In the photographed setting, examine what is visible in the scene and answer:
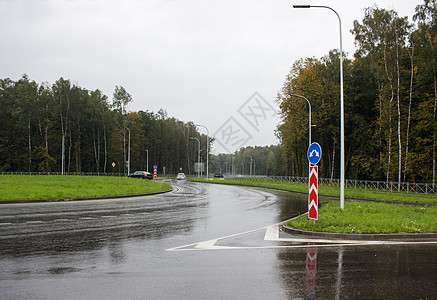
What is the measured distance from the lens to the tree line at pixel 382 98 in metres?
32.2

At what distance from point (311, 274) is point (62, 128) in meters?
66.8

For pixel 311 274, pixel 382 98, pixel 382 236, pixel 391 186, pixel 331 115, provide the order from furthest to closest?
pixel 331 115, pixel 382 98, pixel 391 186, pixel 382 236, pixel 311 274

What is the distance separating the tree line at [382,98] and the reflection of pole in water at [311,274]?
94.8 feet

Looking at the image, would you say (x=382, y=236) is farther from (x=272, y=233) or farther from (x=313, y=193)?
(x=272, y=233)

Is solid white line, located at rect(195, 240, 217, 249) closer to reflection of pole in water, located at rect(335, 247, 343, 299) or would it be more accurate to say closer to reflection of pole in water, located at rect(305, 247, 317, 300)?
reflection of pole in water, located at rect(305, 247, 317, 300)

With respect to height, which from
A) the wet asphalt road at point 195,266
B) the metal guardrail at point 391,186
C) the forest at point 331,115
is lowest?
the metal guardrail at point 391,186

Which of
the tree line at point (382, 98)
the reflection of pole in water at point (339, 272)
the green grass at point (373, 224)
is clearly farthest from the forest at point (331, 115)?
the reflection of pole in water at point (339, 272)

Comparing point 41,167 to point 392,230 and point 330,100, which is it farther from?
point 392,230

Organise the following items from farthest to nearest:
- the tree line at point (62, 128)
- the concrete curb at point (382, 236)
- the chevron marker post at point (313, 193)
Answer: the tree line at point (62, 128) < the chevron marker post at point (313, 193) < the concrete curb at point (382, 236)

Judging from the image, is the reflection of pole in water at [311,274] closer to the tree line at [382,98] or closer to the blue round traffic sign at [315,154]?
the blue round traffic sign at [315,154]

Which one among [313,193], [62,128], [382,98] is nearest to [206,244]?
[313,193]

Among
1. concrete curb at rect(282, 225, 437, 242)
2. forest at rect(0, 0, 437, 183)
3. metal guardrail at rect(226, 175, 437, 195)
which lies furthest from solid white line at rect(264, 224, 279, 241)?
forest at rect(0, 0, 437, 183)

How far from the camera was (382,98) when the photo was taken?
126 feet

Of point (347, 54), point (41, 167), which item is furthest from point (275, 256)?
point (41, 167)
